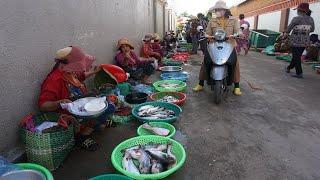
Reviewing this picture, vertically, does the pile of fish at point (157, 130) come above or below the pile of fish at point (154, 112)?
below

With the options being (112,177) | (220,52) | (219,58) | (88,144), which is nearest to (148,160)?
(112,177)

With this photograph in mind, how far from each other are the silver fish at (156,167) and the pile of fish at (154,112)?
1.43 m

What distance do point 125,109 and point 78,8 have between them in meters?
1.97

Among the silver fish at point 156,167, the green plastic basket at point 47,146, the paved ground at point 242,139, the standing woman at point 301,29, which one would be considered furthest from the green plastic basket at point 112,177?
the standing woman at point 301,29

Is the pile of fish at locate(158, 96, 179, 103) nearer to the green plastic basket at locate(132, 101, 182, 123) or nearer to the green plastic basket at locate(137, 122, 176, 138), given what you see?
Result: the green plastic basket at locate(132, 101, 182, 123)

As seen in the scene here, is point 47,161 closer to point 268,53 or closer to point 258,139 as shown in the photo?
point 258,139

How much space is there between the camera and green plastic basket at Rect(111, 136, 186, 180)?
282 cm

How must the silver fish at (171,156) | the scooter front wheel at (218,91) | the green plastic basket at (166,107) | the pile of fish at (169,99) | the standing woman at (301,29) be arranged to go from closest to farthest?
the silver fish at (171,156) → the green plastic basket at (166,107) → the pile of fish at (169,99) → the scooter front wheel at (218,91) → the standing woman at (301,29)

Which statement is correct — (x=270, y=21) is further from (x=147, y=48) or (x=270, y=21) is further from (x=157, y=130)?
(x=157, y=130)

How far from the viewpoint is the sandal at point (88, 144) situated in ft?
12.2

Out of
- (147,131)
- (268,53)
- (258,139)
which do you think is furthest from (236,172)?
(268,53)

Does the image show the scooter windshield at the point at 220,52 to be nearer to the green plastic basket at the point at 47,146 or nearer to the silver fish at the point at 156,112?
the silver fish at the point at 156,112

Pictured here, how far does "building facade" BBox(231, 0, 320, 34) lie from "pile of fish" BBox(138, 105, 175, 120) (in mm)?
11002

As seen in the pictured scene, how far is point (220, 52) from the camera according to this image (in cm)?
565
